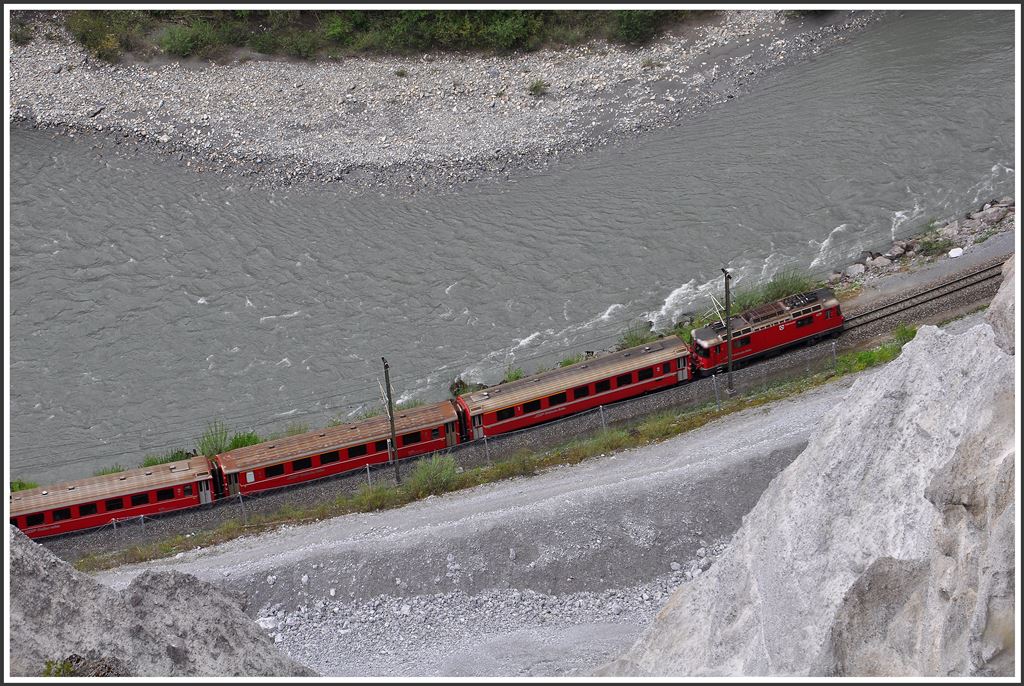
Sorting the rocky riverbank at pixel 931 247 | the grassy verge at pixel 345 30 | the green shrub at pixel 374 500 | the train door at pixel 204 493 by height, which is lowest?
the green shrub at pixel 374 500

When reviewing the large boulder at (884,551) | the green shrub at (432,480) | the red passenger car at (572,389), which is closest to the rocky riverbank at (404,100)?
the red passenger car at (572,389)

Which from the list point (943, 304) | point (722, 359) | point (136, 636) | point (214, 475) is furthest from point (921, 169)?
point (136, 636)

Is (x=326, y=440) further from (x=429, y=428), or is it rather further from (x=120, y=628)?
(x=120, y=628)

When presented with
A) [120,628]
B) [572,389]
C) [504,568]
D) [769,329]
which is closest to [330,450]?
[572,389]

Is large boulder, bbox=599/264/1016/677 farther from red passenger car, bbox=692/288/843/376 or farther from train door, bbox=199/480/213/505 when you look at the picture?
train door, bbox=199/480/213/505

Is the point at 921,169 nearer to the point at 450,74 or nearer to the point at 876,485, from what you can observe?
the point at 450,74

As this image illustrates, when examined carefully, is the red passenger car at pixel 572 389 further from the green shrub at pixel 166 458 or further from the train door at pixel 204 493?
the green shrub at pixel 166 458
